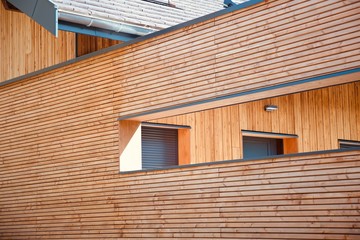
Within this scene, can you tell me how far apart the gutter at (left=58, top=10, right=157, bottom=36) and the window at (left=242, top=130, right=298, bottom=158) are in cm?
324

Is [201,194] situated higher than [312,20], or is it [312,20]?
[312,20]

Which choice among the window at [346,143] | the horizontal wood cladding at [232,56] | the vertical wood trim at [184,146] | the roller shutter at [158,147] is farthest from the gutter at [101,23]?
the window at [346,143]

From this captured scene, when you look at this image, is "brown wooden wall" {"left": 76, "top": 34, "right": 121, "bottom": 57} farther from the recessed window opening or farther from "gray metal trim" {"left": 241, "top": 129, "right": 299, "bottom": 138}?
"gray metal trim" {"left": 241, "top": 129, "right": 299, "bottom": 138}

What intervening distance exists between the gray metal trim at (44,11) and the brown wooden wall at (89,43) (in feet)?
4.09

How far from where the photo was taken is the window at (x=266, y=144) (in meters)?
13.6

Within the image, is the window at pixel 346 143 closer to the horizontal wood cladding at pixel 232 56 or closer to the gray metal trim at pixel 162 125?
the gray metal trim at pixel 162 125

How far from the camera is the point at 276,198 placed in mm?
8180

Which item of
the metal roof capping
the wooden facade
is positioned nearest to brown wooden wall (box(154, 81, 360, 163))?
the wooden facade

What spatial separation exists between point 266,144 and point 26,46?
5.43 metres

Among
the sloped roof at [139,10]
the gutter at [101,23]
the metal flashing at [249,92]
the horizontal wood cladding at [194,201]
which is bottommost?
the horizontal wood cladding at [194,201]

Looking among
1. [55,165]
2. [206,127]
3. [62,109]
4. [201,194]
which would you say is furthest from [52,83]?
[201,194]

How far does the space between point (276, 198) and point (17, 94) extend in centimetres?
633

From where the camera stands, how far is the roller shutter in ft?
39.7

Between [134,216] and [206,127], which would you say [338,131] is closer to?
[206,127]
